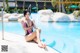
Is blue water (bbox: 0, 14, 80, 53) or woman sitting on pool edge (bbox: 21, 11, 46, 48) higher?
woman sitting on pool edge (bbox: 21, 11, 46, 48)

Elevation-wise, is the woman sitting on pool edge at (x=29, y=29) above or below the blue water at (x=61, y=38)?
above

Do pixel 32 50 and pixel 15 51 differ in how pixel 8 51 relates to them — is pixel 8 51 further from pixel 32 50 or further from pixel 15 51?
pixel 32 50

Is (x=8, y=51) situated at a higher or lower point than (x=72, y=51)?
higher

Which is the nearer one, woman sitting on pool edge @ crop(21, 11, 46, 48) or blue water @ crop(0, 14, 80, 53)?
woman sitting on pool edge @ crop(21, 11, 46, 48)

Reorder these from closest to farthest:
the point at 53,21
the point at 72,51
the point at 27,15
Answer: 1. the point at 27,15
2. the point at 72,51
3. the point at 53,21

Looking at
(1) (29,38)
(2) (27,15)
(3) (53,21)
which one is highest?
(2) (27,15)

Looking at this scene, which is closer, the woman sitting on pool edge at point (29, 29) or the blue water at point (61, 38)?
the woman sitting on pool edge at point (29, 29)

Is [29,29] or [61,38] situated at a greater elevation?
[29,29]

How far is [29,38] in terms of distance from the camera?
22.1 feet

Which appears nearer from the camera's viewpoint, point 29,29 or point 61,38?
point 29,29

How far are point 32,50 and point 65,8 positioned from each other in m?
26.5

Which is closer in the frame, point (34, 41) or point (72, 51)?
point (34, 41)

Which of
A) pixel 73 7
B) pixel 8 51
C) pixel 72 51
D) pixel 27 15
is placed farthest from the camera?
pixel 73 7

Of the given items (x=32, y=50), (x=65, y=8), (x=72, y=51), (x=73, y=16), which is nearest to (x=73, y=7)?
(x=65, y=8)
